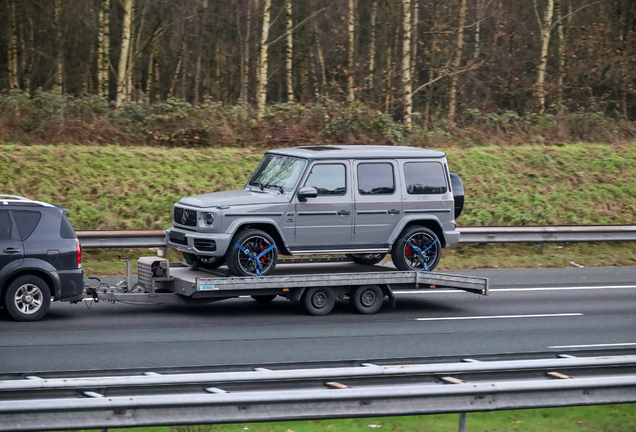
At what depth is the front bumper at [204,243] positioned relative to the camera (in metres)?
11.1

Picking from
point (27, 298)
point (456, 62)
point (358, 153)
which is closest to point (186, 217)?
point (27, 298)

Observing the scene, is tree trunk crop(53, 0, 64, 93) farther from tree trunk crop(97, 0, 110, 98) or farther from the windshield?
the windshield

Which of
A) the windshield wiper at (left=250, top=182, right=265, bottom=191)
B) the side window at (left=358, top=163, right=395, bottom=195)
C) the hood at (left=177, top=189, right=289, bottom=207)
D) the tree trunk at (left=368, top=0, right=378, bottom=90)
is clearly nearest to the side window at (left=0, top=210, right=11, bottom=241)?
the hood at (left=177, top=189, right=289, bottom=207)

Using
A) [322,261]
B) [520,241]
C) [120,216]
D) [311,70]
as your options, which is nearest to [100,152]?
[120,216]

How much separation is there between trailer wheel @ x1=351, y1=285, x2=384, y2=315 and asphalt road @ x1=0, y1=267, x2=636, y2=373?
0.48 feet

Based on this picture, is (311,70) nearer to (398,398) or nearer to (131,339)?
(131,339)

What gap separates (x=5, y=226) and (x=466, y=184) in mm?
13886

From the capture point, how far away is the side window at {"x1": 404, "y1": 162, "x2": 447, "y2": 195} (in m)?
12.4

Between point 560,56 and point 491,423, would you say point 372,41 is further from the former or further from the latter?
point 491,423

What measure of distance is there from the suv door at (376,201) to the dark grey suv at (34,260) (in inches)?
160

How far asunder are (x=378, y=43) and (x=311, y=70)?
355 centimetres

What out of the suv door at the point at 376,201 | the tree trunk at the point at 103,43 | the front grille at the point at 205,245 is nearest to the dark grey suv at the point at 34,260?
the front grille at the point at 205,245

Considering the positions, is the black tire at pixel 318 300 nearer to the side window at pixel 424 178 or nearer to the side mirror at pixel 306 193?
the side mirror at pixel 306 193

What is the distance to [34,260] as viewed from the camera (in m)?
10.6
